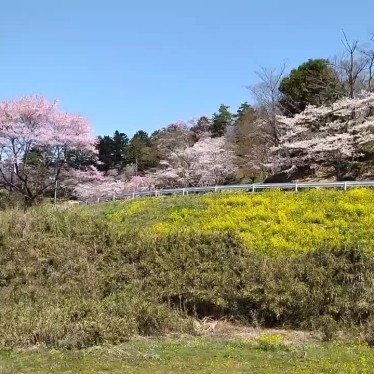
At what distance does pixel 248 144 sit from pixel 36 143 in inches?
762

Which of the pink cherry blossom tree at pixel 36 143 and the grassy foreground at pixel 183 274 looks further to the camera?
the pink cherry blossom tree at pixel 36 143

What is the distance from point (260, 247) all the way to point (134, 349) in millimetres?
7315

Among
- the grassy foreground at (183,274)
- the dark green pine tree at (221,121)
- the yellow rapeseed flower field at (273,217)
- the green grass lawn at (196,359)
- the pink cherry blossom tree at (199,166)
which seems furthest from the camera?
the dark green pine tree at (221,121)

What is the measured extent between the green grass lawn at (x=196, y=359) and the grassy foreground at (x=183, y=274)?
0.82 metres

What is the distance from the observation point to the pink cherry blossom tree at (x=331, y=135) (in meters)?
32.6

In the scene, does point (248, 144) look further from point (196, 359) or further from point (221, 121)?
point (196, 359)

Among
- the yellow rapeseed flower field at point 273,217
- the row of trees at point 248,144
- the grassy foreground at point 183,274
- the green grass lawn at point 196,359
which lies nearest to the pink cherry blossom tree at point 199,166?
the row of trees at point 248,144

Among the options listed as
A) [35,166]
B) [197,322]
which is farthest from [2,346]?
[35,166]

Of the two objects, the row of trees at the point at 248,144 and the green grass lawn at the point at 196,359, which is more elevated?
the row of trees at the point at 248,144

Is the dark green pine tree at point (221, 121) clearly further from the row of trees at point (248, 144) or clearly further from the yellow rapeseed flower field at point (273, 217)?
the yellow rapeseed flower field at point (273, 217)

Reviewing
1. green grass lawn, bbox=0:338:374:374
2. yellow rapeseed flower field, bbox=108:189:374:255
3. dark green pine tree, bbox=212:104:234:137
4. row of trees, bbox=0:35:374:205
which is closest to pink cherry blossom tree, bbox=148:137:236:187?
row of trees, bbox=0:35:374:205

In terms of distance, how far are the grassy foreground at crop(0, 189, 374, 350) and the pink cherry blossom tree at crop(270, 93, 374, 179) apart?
14305 mm

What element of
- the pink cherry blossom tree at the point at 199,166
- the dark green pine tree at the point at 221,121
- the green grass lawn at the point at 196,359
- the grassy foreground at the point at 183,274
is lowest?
the green grass lawn at the point at 196,359

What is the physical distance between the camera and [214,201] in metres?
21.0
